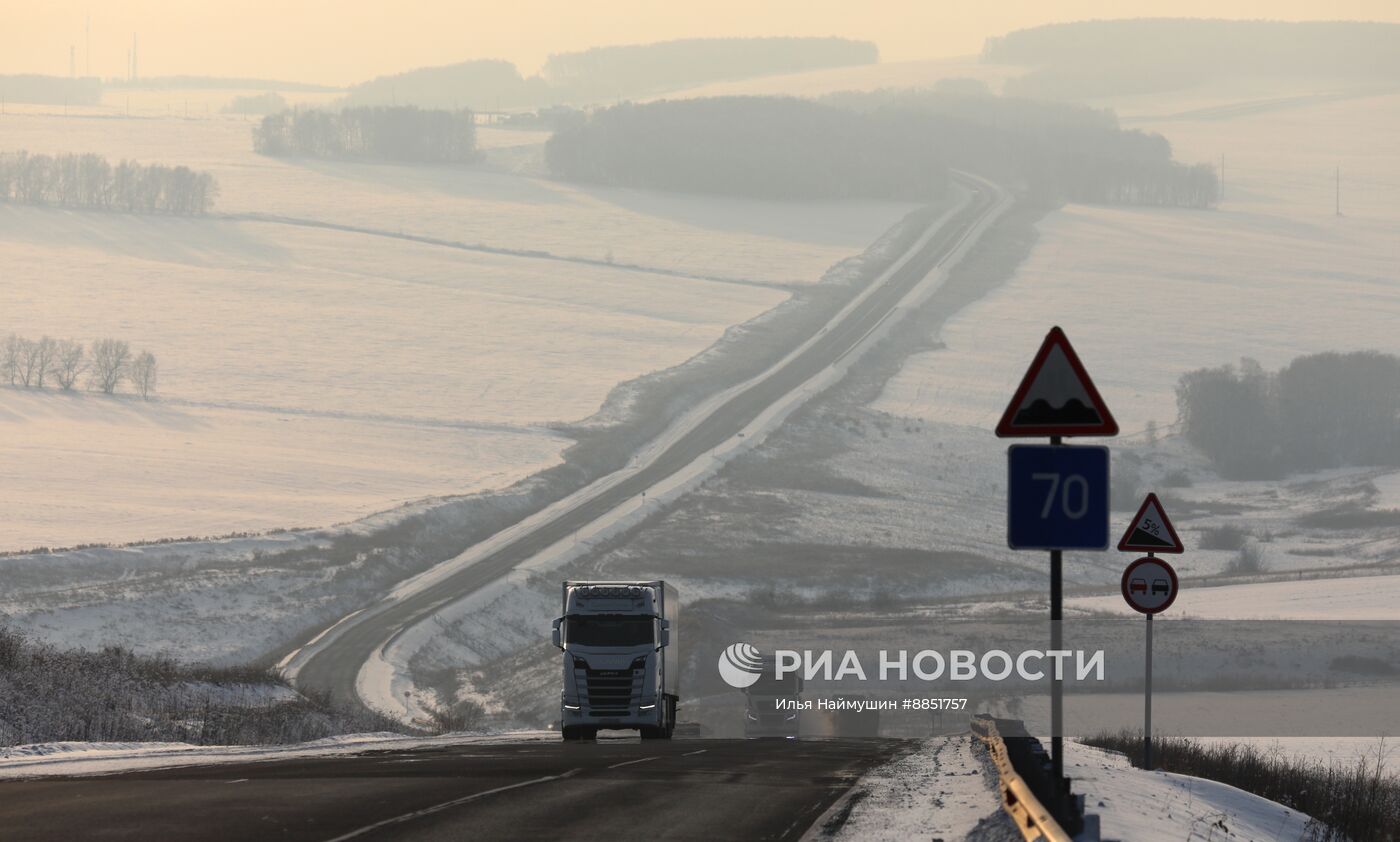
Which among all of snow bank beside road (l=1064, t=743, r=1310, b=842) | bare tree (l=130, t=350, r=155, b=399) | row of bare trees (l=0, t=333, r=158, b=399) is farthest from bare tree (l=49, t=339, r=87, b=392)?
snow bank beside road (l=1064, t=743, r=1310, b=842)

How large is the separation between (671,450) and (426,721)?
56189mm

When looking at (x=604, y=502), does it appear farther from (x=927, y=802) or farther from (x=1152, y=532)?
(x=927, y=802)

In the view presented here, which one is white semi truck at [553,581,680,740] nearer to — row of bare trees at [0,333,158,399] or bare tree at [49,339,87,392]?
row of bare trees at [0,333,158,399]

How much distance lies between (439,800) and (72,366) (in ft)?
363

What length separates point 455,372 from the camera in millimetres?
130250

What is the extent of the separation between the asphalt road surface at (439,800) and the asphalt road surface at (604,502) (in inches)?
1281

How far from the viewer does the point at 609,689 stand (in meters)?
34.6

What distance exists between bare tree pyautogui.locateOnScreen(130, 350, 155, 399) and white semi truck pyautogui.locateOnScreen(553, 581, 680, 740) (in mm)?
90496

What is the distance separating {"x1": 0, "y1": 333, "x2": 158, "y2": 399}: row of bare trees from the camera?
388 feet

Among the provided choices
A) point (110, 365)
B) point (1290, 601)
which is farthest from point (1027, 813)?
point (110, 365)

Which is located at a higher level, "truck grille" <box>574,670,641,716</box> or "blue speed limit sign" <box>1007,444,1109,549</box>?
"blue speed limit sign" <box>1007,444,1109,549</box>

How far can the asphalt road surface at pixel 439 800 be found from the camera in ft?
51.9

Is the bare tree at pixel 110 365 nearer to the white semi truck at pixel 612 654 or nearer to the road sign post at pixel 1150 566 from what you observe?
the white semi truck at pixel 612 654

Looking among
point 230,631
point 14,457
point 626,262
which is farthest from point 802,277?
point 230,631
